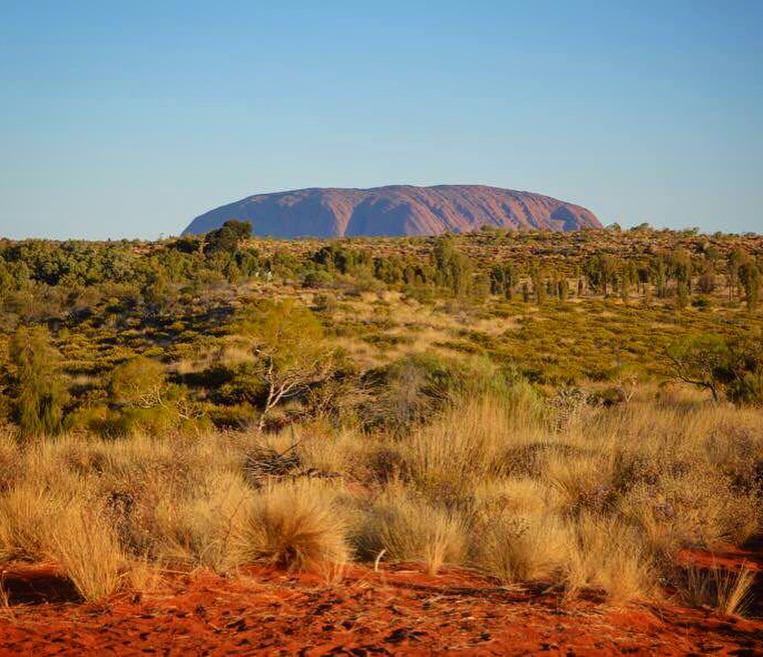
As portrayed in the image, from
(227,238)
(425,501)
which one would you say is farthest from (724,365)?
(227,238)

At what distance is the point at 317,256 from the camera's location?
59.3 metres

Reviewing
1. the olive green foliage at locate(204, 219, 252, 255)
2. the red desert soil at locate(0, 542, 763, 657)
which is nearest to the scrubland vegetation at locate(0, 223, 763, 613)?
the red desert soil at locate(0, 542, 763, 657)

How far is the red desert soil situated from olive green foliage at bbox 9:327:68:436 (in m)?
10.2

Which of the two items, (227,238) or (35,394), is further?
(227,238)

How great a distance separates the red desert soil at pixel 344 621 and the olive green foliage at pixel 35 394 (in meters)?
10.2

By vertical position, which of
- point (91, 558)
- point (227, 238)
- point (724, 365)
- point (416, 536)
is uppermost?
point (227, 238)

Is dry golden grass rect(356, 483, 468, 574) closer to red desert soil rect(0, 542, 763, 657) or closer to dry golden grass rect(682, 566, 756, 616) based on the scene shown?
red desert soil rect(0, 542, 763, 657)

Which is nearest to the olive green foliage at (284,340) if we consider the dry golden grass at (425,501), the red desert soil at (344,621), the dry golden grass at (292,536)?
the dry golden grass at (425,501)

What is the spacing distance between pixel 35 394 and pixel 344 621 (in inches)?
635

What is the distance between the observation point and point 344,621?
165 inches

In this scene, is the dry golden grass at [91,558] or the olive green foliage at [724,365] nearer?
the dry golden grass at [91,558]

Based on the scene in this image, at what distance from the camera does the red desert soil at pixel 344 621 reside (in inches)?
153

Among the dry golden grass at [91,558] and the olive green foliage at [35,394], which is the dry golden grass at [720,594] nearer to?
the dry golden grass at [91,558]

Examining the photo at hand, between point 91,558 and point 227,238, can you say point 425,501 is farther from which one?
point 227,238
